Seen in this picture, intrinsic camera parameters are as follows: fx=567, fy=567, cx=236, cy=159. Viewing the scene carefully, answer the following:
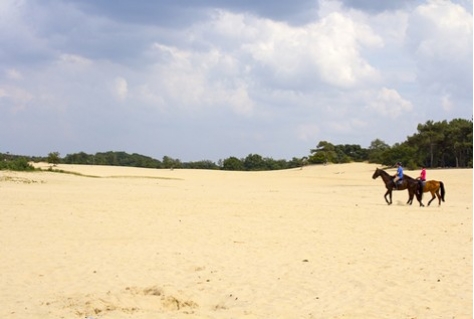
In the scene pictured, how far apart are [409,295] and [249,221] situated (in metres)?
9.71

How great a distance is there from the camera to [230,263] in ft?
38.7

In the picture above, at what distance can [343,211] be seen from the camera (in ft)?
72.2

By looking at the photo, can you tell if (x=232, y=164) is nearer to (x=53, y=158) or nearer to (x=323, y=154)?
(x=323, y=154)

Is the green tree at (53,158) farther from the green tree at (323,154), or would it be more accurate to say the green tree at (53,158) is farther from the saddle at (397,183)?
the saddle at (397,183)

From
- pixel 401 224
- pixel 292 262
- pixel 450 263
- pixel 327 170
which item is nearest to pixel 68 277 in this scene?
pixel 292 262

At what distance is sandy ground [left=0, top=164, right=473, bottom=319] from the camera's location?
8.57 meters

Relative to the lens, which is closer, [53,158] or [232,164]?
[53,158]

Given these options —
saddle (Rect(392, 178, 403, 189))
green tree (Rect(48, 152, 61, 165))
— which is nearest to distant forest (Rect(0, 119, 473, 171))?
green tree (Rect(48, 152, 61, 165))

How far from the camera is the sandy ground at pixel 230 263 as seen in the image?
857cm

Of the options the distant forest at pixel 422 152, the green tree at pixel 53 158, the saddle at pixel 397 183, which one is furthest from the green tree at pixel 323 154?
the saddle at pixel 397 183

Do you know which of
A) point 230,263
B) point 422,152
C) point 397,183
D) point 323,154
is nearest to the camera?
point 230,263

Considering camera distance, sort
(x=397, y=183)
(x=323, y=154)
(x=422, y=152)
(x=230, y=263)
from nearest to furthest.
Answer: (x=230, y=263)
(x=397, y=183)
(x=422, y=152)
(x=323, y=154)

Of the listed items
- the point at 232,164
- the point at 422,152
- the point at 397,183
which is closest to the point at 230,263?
the point at 397,183

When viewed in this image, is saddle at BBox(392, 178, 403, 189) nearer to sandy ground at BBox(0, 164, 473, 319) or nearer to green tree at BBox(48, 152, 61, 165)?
sandy ground at BBox(0, 164, 473, 319)
